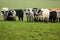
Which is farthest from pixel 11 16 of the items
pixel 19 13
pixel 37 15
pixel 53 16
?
pixel 53 16

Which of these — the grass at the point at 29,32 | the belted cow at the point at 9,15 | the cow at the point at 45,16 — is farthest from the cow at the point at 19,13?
the grass at the point at 29,32

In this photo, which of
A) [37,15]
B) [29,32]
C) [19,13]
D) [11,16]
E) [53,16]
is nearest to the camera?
[29,32]

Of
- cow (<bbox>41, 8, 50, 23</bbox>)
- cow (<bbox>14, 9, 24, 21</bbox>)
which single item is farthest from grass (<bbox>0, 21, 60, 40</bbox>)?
cow (<bbox>14, 9, 24, 21</bbox>)

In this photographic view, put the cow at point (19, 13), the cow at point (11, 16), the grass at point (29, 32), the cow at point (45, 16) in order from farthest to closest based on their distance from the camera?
the cow at point (19, 13)
the cow at point (11, 16)
the cow at point (45, 16)
the grass at point (29, 32)

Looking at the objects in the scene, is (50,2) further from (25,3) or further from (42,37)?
(42,37)

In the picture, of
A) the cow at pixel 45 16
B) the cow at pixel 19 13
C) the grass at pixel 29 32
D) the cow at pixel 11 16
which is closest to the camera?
the grass at pixel 29 32

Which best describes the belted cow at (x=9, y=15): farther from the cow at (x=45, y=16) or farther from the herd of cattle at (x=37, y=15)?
the cow at (x=45, y=16)

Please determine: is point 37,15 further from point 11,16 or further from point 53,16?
point 11,16

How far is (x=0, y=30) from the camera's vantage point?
673cm

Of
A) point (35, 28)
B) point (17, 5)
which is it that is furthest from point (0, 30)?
point (17, 5)

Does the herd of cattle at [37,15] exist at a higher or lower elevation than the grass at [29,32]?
higher

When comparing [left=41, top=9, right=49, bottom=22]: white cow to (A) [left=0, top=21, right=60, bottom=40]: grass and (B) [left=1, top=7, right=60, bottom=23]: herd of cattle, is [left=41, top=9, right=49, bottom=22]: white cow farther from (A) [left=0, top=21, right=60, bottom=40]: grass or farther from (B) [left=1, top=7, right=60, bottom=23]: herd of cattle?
(A) [left=0, top=21, right=60, bottom=40]: grass

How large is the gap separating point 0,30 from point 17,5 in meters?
4.84

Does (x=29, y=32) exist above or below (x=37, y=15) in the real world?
below
